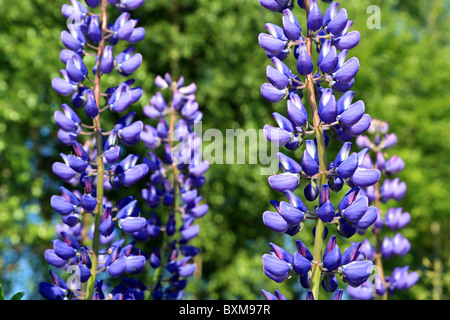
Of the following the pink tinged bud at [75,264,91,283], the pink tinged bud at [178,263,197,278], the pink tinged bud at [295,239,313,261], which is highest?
the pink tinged bud at [295,239,313,261]

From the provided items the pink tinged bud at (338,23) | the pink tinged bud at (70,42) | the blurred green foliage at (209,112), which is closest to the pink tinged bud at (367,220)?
the pink tinged bud at (338,23)

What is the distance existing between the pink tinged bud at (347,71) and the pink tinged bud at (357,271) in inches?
22.4

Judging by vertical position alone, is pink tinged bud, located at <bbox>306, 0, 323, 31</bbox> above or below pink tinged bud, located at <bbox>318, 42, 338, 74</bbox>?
above

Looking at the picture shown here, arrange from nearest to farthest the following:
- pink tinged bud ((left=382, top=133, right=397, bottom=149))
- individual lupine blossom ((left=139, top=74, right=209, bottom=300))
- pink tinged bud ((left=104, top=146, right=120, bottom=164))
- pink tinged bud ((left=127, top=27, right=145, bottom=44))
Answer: pink tinged bud ((left=104, top=146, right=120, bottom=164)) → pink tinged bud ((left=127, top=27, right=145, bottom=44)) → individual lupine blossom ((left=139, top=74, right=209, bottom=300)) → pink tinged bud ((left=382, top=133, right=397, bottom=149))

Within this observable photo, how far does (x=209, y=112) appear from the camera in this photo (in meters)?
9.50

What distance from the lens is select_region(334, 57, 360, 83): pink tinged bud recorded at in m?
1.59

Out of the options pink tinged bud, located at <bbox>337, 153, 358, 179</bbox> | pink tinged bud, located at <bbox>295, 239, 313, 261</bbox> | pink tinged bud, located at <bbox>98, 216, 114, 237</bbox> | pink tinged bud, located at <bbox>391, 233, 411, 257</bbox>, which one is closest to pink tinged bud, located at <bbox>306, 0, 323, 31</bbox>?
pink tinged bud, located at <bbox>337, 153, 358, 179</bbox>

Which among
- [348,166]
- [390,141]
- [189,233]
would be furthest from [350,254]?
[390,141]

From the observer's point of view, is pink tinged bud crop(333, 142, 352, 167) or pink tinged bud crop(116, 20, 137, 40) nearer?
pink tinged bud crop(333, 142, 352, 167)

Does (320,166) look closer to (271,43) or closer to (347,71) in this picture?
(347,71)

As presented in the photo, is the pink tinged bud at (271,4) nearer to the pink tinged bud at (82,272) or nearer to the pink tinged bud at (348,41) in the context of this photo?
the pink tinged bud at (348,41)

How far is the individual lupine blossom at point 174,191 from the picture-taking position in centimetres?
223

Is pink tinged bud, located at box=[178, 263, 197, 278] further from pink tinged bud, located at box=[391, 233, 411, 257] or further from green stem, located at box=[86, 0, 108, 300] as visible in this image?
pink tinged bud, located at box=[391, 233, 411, 257]
